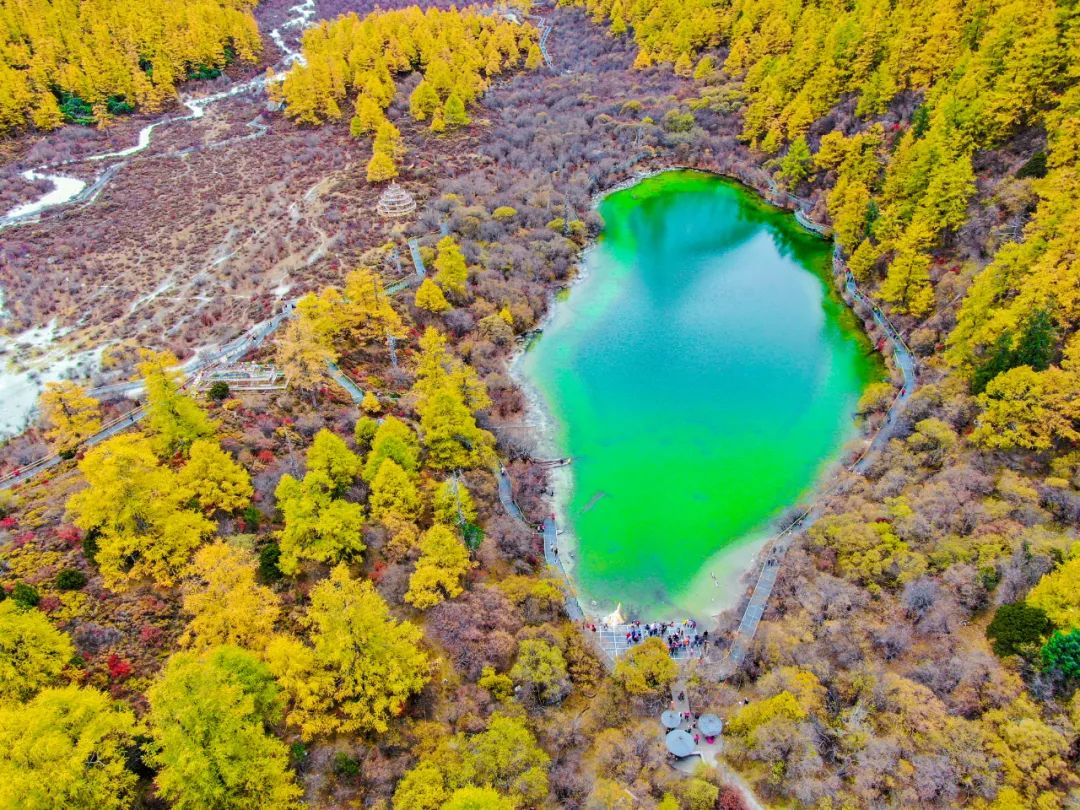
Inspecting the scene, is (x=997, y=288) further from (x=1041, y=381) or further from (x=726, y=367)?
(x=726, y=367)

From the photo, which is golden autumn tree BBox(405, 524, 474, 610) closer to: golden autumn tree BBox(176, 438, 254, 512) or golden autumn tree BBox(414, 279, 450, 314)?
golden autumn tree BBox(176, 438, 254, 512)

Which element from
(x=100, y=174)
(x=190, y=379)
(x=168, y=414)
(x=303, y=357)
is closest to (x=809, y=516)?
(x=303, y=357)

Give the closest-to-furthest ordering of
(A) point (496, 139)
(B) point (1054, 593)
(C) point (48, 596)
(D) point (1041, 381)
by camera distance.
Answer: (B) point (1054, 593), (C) point (48, 596), (D) point (1041, 381), (A) point (496, 139)

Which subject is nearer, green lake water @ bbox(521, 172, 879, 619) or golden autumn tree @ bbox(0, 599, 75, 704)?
golden autumn tree @ bbox(0, 599, 75, 704)

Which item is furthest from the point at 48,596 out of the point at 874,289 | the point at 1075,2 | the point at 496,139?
the point at 1075,2

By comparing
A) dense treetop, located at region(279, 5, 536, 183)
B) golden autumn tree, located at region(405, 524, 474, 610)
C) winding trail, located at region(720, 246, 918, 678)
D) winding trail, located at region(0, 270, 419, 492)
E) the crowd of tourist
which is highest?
dense treetop, located at region(279, 5, 536, 183)

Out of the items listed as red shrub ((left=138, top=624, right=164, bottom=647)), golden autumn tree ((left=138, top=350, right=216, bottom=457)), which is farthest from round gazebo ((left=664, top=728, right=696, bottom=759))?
golden autumn tree ((left=138, top=350, right=216, bottom=457))
